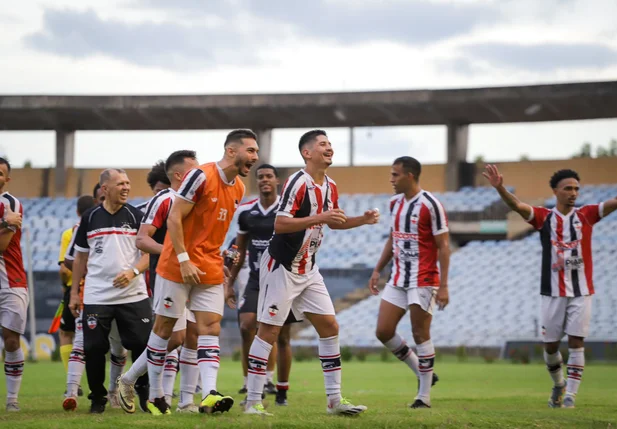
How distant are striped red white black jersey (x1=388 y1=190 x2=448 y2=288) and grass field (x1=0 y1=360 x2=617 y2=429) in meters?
1.47

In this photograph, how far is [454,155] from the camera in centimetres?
4025

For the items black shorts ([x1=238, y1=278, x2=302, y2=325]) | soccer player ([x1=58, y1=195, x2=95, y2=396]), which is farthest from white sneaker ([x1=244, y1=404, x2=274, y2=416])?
soccer player ([x1=58, y1=195, x2=95, y2=396])

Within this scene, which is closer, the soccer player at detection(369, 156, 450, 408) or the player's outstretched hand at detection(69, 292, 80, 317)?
the player's outstretched hand at detection(69, 292, 80, 317)

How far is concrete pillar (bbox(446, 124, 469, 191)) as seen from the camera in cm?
4012

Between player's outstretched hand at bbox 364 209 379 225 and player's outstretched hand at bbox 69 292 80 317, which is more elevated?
player's outstretched hand at bbox 364 209 379 225

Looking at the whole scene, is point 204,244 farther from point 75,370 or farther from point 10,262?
point 10,262

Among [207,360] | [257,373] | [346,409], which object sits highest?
[207,360]

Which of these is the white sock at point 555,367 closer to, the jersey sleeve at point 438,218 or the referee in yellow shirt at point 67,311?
the jersey sleeve at point 438,218

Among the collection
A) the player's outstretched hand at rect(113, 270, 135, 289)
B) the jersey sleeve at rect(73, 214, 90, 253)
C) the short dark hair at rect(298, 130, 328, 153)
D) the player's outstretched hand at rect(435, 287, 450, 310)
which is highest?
the short dark hair at rect(298, 130, 328, 153)

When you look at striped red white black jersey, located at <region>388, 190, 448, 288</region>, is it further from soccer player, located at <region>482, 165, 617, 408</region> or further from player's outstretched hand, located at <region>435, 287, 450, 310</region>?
soccer player, located at <region>482, 165, 617, 408</region>

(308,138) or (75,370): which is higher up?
(308,138)

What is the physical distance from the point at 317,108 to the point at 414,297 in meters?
29.6

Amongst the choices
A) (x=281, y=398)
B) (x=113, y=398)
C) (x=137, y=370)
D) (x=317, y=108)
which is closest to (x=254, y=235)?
(x=281, y=398)

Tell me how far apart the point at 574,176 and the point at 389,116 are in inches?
1152
